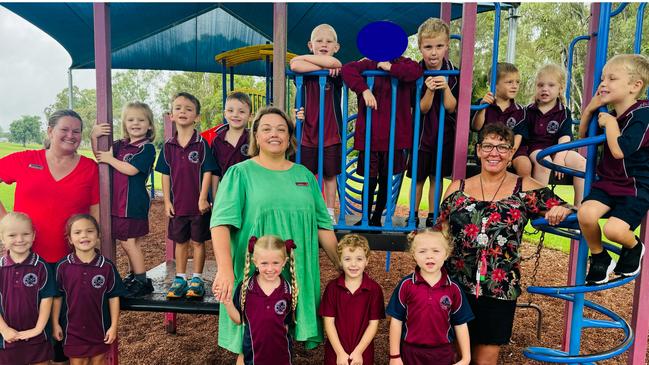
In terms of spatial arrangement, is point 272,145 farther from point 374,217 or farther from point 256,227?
point 374,217

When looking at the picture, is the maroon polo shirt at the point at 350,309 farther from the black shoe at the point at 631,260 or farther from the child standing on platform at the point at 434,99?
the black shoe at the point at 631,260

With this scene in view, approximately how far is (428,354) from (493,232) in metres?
0.81

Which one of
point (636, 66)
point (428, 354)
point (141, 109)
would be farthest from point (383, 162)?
point (141, 109)

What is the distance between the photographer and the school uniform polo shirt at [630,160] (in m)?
2.23

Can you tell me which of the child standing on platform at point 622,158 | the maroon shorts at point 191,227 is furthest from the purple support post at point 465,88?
the maroon shorts at point 191,227

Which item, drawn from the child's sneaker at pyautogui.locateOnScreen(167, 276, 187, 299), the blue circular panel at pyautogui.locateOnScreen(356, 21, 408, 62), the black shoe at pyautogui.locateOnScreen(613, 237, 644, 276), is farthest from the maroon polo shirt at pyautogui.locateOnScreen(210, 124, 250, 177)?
the black shoe at pyautogui.locateOnScreen(613, 237, 644, 276)

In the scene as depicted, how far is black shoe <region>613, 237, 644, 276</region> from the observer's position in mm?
2459

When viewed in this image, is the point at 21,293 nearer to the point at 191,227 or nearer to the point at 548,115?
the point at 191,227

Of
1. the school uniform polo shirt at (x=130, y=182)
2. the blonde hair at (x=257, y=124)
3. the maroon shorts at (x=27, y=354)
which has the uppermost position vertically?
the blonde hair at (x=257, y=124)

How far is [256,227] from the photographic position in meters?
2.52

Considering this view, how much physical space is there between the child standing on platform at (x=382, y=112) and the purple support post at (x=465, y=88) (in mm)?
314

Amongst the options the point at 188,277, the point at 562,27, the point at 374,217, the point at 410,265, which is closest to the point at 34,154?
the point at 188,277

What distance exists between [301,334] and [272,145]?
1.15m

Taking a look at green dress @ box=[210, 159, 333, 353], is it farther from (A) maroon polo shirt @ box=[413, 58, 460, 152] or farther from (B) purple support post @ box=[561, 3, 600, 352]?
(B) purple support post @ box=[561, 3, 600, 352]
